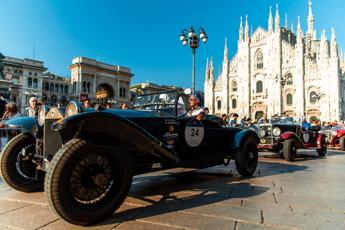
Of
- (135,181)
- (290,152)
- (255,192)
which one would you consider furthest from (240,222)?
(290,152)

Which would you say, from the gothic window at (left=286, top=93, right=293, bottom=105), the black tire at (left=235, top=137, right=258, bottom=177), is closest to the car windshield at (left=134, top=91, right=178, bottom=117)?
the black tire at (left=235, top=137, right=258, bottom=177)

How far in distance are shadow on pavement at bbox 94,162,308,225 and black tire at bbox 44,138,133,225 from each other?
266 mm

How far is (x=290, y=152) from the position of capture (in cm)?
753

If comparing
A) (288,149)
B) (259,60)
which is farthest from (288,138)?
(259,60)

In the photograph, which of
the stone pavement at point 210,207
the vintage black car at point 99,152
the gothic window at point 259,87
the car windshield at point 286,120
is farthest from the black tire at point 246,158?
the gothic window at point 259,87

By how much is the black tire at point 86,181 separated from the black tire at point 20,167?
150cm

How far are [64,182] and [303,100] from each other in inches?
1815

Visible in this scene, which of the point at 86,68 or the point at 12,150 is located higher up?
the point at 86,68

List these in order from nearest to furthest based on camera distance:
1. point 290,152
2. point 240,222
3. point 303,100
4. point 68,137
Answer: point 240,222, point 68,137, point 290,152, point 303,100

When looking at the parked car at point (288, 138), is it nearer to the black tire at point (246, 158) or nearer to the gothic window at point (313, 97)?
the black tire at point (246, 158)

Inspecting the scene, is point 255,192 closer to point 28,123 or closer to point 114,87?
point 28,123

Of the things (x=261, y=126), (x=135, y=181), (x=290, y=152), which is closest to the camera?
(x=135, y=181)

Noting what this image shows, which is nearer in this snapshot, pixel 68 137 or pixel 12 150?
pixel 68 137

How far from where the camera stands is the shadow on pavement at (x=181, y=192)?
2.74 m
